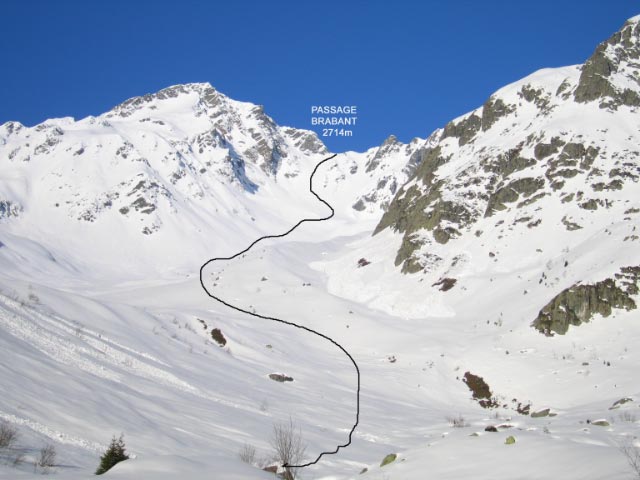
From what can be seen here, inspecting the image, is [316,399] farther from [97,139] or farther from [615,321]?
[97,139]

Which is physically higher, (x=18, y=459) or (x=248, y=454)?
(x=248, y=454)

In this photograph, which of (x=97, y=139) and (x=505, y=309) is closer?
(x=505, y=309)

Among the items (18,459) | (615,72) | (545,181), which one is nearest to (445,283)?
(545,181)

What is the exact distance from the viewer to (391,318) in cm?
4441

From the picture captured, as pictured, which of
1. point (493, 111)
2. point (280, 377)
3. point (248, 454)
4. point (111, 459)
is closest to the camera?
point (111, 459)

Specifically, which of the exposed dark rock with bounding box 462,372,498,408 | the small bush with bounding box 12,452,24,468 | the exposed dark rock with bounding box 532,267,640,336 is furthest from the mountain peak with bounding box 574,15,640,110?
the small bush with bounding box 12,452,24,468

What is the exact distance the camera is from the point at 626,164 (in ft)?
174

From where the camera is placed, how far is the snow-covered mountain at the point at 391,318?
11250mm

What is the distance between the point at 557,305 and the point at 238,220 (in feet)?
347

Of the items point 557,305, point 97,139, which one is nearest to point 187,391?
point 557,305

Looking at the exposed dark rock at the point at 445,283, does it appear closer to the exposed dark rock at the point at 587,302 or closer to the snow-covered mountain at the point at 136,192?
the exposed dark rock at the point at 587,302

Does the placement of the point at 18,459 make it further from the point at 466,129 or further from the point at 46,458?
the point at 466,129

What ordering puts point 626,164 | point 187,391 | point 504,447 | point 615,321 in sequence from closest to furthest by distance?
point 504,447 → point 187,391 → point 615,321 → point 626,164

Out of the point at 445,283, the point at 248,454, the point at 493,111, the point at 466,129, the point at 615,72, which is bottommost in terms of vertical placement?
the point at 248,454
